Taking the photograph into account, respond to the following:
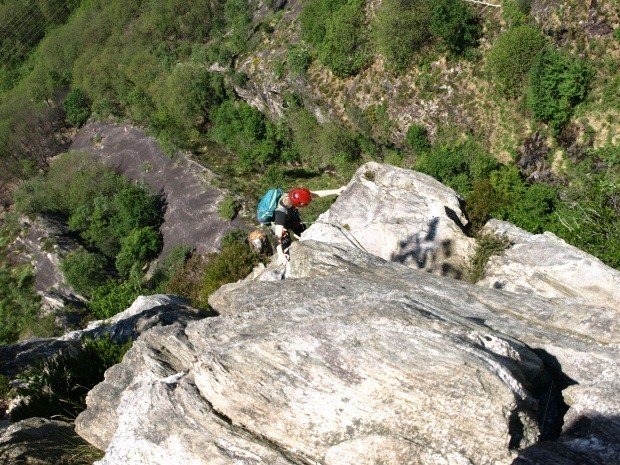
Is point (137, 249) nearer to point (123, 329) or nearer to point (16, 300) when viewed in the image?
point (16, 300)

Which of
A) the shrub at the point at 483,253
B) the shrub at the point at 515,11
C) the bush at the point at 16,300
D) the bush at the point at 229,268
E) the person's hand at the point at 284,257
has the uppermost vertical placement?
the shrub at the point at 515,11

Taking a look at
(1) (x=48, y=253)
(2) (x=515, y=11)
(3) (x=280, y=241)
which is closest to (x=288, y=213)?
(3) (x=280, y=241)

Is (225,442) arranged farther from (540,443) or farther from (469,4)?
(469,4)

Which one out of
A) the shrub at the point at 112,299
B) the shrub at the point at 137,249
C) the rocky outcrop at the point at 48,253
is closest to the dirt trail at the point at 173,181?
the shrub at the point at 137,249

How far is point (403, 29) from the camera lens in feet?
132

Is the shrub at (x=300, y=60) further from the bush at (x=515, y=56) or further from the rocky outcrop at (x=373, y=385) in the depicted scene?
the rocky outcrop at (x=373, y=385)

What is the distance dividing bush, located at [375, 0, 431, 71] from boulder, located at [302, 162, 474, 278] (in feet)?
73.0

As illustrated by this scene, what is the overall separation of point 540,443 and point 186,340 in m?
7.72

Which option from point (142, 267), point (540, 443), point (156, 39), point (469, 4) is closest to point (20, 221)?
point (142, 267)

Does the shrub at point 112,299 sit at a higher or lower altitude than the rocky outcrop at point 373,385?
lower

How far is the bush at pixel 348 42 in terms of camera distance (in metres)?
44.5

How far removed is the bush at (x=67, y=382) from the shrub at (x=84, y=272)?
34.7 meters

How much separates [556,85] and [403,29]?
42.5ft

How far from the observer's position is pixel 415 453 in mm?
8109
